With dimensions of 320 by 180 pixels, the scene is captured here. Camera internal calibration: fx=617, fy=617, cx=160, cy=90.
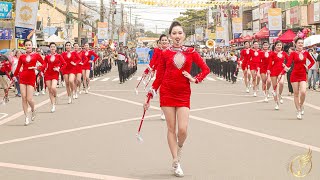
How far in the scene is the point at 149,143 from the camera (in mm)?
10570

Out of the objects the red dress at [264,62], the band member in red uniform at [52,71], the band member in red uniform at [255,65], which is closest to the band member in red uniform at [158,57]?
the band member in red uniform at [52,71]

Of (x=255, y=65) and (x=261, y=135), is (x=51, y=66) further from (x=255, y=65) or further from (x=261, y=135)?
(x=255, y=65)

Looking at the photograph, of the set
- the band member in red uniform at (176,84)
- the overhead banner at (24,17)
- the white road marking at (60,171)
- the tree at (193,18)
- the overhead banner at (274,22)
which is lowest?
the white road marking at (60,171)

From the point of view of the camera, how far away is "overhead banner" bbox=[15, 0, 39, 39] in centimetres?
2186

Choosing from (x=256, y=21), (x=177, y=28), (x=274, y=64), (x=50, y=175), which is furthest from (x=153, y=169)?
(x=256, y=21)

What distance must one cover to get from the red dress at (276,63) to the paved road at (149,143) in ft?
3.39

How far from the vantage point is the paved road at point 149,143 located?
7.96 meters

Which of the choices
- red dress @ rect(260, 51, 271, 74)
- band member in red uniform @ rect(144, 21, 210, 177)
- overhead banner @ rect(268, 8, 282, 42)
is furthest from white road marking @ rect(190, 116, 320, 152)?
overhead banner @ rect(268, 8, 282, 42)

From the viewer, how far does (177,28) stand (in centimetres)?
776

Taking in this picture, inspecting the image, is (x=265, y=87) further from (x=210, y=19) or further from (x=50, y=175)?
(x=210, y=19)

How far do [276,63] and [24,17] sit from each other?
953 cm

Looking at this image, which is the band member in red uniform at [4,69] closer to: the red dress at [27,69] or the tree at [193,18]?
the red dress at [27,69]

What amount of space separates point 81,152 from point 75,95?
1249 cm

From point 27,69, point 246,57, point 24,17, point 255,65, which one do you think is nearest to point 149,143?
point 27,69
